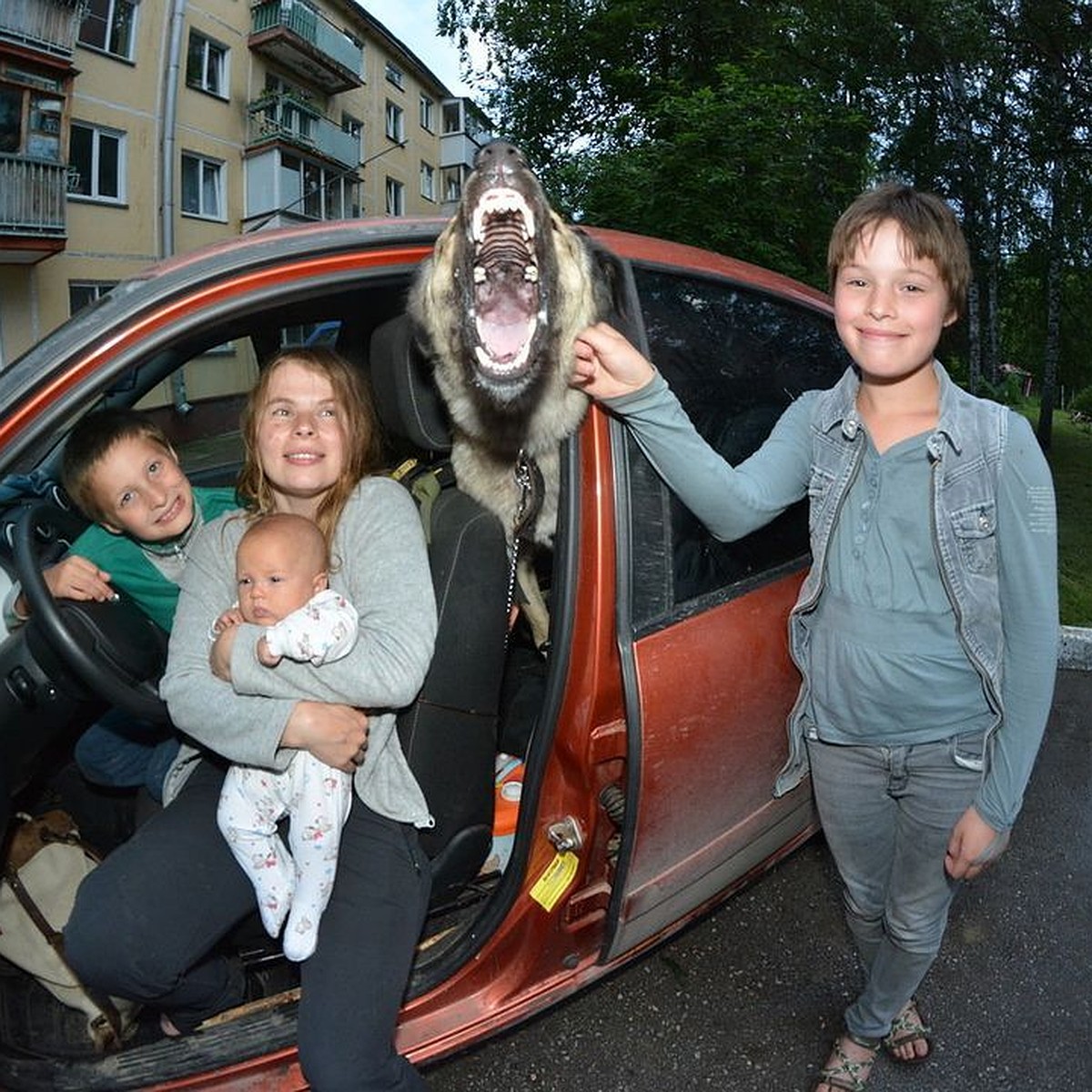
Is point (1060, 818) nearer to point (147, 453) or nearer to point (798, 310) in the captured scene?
point (798, 310)

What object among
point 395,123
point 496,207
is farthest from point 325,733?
point 395,123

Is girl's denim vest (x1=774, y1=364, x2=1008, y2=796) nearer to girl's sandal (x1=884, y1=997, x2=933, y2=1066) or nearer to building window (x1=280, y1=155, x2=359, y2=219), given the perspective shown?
girl's sandal (x1=884, y1=997, x2=933, y2=1066)

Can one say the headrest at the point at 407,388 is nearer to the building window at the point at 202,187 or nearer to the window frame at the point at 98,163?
the window frame at the point at 98,163

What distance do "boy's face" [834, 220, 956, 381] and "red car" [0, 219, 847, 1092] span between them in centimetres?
46

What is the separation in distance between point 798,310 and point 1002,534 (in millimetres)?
1155

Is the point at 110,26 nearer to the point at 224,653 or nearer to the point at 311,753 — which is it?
the point at 224,653

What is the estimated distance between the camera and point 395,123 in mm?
31375

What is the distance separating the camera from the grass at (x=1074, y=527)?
564 cm

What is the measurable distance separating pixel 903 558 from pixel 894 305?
0.50m

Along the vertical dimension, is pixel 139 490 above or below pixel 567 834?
above

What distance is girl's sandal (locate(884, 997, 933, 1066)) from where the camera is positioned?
2.15m

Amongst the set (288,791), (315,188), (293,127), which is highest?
(293,127)

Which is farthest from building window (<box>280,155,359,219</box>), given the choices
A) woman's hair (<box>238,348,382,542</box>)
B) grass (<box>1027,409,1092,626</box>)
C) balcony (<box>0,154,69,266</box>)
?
woman's hair (<box>238,348,382,542</box>)

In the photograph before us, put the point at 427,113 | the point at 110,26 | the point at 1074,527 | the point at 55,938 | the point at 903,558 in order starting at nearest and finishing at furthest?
the point at 903,558 < the point at 55,938 < the point at 1074,527 < the point at 110,26 < the point at 427,113
